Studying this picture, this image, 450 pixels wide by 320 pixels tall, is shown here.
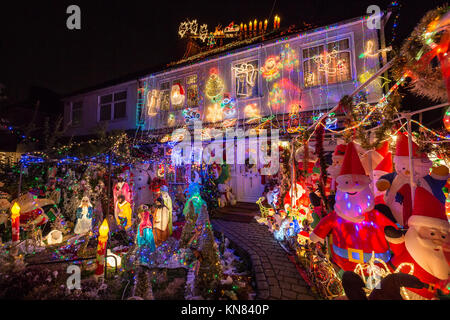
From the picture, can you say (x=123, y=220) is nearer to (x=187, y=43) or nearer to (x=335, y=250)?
(x=335, y=250)

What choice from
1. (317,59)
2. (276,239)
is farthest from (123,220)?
(317,59)

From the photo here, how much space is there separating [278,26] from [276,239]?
983cm

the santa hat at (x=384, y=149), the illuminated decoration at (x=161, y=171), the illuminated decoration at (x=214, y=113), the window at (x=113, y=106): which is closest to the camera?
the santa hat at (x=384, y=149)

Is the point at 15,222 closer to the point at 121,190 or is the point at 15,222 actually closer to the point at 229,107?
the point at 121,190

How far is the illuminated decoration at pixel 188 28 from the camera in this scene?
10.1 m

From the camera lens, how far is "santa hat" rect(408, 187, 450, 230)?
2211 millimetres

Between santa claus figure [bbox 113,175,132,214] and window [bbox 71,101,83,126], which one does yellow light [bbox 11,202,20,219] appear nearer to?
santa claus figure [bbox 113,175,132,214]

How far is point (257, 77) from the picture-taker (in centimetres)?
917

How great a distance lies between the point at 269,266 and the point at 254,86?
7807 mm

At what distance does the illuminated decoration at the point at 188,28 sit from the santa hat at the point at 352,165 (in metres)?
10.4

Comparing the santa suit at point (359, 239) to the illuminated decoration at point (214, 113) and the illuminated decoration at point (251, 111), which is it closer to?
the illuminated decoration at point (251, 111)

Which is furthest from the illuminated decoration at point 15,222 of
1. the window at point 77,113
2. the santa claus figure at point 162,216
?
the window at point 77,113

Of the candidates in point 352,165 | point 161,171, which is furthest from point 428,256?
point 161,171

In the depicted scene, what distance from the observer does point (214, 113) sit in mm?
9711
